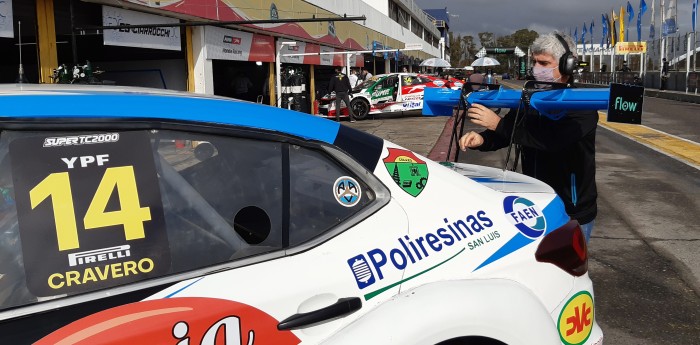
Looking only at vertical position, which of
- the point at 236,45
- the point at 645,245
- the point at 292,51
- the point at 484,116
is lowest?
the point at 645,245

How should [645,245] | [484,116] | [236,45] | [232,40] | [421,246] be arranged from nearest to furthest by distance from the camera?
[421,246] < [484,116] < [645,245] < [232,40] < [236,45]

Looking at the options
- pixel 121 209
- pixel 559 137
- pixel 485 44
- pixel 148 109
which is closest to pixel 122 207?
pixel 121 209

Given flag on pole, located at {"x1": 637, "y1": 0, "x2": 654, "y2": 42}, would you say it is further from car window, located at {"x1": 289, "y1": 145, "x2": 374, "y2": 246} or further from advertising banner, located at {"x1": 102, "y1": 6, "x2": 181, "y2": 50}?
car window, located at {"x1": 289, "y1": 145, "x2": 374, "y2": 246}

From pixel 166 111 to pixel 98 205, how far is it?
37cm

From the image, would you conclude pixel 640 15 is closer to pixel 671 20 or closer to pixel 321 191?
pixel 671 20

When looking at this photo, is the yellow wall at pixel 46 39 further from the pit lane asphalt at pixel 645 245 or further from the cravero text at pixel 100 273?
the cravero text at pixel 100 273

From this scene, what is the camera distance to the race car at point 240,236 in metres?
1.75

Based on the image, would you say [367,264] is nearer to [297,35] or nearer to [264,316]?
[264,316]

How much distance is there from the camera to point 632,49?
2430 inches

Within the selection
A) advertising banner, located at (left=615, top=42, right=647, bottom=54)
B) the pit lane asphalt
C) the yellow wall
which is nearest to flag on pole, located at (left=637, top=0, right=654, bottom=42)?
advertising banner, located at (left=615, top=42, right=647, bottom=54)

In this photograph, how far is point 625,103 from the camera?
2.84 metres

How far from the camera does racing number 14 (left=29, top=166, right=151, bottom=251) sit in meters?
1.76

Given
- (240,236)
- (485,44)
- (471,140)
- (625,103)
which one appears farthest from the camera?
(485,44)

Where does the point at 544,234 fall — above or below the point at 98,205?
below
